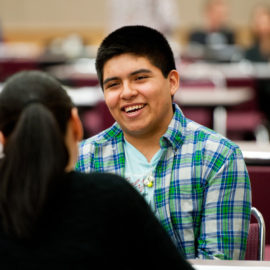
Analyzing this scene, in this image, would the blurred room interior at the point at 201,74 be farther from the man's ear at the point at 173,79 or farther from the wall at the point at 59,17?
the man's ear at the point at 173,79

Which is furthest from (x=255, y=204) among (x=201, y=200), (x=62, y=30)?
(x=62, y=30)

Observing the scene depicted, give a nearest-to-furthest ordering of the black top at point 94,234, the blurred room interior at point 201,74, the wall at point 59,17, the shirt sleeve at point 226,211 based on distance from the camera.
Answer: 1. the black top at point 94,234
2. the shirt sleeve at point 226,211
3. the blurred room interior at point 201,74
4. the wall at point 59,17

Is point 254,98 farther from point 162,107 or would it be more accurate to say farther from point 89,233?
point 89,233

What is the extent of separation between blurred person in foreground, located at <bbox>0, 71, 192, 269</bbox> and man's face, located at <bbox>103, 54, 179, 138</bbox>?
0.65 meters

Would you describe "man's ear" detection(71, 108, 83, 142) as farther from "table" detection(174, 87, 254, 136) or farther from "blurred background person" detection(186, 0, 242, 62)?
"blurred background person" detection(186, 0, 242, 62)

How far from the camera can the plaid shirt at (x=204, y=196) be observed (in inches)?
70.2

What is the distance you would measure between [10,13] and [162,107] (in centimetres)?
1282

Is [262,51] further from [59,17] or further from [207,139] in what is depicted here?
[59,17]

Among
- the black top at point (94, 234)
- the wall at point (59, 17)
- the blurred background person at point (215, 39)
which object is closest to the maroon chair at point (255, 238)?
the black top at point (94, 234)

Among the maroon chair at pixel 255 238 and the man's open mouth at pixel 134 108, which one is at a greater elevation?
the man's open mouth at pixel 134 108

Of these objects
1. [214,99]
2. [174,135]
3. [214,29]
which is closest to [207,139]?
[174,135]

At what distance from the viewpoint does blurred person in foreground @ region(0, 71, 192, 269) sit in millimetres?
1174

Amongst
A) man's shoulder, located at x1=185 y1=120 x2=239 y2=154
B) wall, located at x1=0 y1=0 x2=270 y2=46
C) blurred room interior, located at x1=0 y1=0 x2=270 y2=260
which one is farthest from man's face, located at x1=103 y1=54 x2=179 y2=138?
wall, located at x1=0 y1=0 x2=270 y2=46

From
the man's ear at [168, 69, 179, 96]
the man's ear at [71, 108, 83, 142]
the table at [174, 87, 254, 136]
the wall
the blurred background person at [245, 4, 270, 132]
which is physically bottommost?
the man's ear at [71, 108, 83, 142]
